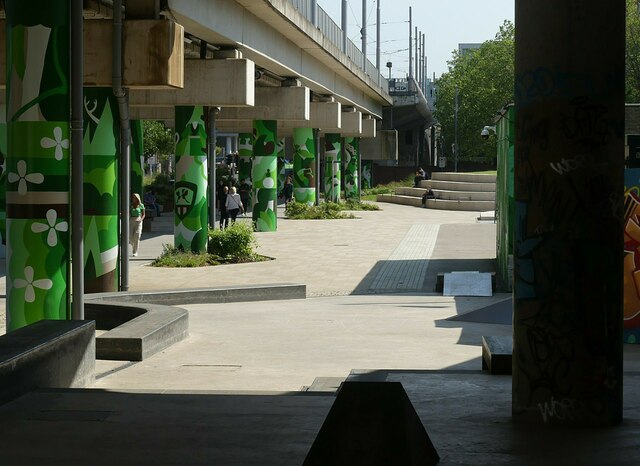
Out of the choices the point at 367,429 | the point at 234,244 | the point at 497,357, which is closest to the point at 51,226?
the point at 497,357

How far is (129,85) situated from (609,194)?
11711mm

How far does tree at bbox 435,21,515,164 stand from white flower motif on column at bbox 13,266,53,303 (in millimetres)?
87203

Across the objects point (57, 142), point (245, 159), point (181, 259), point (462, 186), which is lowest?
point (181, 259)

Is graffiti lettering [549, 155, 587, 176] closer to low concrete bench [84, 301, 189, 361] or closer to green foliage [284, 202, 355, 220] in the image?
low concrete bench [84, 301, 189, 361]

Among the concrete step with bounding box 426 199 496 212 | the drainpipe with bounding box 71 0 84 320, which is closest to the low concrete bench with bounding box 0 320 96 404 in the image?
the drainpipe with bounding box 71 0 84 320

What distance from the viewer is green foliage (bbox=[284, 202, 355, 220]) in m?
48.0

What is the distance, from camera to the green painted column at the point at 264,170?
38500 mm

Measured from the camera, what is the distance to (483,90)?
103m

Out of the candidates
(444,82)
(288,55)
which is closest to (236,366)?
(288,55)

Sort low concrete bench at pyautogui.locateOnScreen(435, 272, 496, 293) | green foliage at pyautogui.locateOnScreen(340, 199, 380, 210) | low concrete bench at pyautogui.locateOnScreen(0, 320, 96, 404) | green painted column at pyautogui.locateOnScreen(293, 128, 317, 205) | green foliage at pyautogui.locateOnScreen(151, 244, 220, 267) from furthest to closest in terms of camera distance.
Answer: green foliage at pyautogui.locateOnScreen(340, 199, 380, 210)
green painted column at pyautogui.locateOnScreen(293, 128, 317, 205)
green foliage at pyautogui.locateOnScreen(151, 244, 220, 267)
low concrete bench at pyautogui.locateOnScreen(435, 272, 496, 293)
low concrete bench at pyautogui.locateOnScreen(0, 320, 96, 404)

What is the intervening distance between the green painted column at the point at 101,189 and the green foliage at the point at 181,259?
18.3ft

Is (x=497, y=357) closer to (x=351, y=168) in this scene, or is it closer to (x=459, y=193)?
(x=459, y=193)

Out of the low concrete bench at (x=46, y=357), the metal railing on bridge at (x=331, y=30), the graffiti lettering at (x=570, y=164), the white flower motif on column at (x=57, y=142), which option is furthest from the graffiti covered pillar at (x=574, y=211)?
the metal railing on bridge at (x=331, y=30)

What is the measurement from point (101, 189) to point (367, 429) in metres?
14.9
